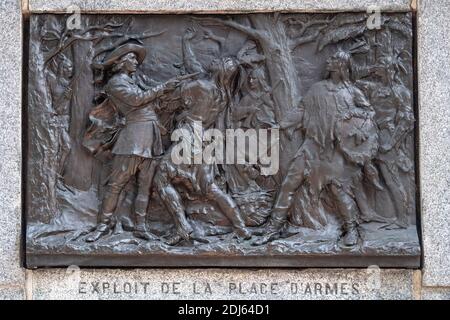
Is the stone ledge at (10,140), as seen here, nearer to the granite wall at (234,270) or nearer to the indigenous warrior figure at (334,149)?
the granite wall at (234,270)

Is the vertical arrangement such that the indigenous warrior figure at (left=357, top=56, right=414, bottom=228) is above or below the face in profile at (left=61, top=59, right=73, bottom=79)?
below

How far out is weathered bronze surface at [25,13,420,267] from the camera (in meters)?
7.01

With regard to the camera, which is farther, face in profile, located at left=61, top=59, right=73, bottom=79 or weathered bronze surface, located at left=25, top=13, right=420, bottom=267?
face in profile, located at left=61, top=59, right=73, bottom=79

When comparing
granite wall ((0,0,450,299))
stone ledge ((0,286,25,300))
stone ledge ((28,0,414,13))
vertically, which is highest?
stone ledge ((28,0,414,13))

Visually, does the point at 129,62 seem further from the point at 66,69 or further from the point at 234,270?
the point at 234,270

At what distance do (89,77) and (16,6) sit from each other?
2.46 feet

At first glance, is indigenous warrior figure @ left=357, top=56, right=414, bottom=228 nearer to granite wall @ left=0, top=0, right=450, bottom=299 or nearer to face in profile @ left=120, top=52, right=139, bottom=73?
granite wall @ left=0, top=0, right=450, bottom=299

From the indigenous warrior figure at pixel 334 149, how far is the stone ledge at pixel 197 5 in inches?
15.2

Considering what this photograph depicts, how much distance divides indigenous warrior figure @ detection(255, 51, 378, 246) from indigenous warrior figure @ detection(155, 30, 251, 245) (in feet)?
1.31

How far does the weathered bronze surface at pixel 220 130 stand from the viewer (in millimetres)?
7008

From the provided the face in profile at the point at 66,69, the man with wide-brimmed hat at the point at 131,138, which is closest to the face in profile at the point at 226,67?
the man with wide-brimmed hat at the point at 131,138

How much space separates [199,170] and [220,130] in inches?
13.2

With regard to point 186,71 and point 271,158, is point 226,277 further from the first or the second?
point 186,71

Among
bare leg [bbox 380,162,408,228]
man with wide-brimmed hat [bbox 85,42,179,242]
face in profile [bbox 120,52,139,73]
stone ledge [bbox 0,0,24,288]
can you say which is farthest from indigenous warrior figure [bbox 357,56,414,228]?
stone ledge [bbox 0,0,24,288]
